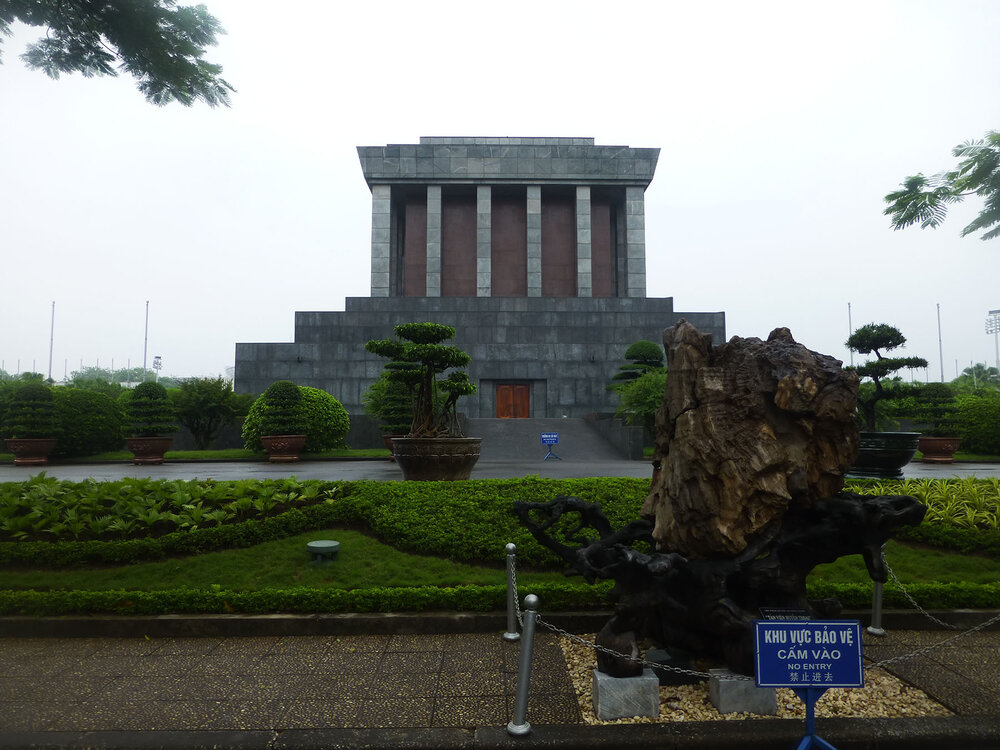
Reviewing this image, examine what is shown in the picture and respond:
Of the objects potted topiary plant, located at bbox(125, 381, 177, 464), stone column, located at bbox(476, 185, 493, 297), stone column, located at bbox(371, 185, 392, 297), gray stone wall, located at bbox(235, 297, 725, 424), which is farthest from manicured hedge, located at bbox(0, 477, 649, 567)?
stone column, located at bbox(476, 185, 493, 297)

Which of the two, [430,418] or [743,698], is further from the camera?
[430,418]

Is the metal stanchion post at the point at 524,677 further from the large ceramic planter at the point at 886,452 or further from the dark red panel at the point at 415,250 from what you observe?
the dark red panel at the point at 415,250

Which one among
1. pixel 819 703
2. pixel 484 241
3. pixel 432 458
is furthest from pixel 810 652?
pixel 484 241

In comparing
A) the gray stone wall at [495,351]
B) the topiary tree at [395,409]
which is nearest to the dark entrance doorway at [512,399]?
the gray stone wall at [495,351]

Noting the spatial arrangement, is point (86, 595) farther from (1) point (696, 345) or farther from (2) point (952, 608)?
(2) point (952, 608)

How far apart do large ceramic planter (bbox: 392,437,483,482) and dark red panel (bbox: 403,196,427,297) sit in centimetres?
3065

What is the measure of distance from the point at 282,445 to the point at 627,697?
17782 mm

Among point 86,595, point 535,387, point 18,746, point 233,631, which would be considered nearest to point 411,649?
point 233,631

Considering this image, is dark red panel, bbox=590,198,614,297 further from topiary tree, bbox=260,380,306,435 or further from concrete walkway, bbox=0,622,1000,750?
concrete walkway, bbox=0,622,1000,750

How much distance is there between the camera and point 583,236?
128 feet

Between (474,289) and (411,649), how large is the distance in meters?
35.7

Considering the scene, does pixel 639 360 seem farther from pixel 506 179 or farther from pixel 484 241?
pixel 506 179

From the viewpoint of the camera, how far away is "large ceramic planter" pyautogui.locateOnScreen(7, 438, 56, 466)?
1997 cm

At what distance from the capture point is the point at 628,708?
13.4ft
